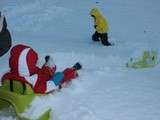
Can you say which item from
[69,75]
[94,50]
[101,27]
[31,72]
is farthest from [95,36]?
[31,72]

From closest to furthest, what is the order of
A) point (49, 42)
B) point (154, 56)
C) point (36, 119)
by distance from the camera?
point (36, 119) → point (154, 56) → point (49, 42)

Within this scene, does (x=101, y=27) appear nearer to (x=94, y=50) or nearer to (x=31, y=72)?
(x=94, y=50)

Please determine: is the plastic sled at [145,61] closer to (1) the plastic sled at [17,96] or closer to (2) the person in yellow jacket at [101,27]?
(2) the person in yellow jacket at [101,27]

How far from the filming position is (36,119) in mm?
5434

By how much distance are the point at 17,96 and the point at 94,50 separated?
364 centimetres

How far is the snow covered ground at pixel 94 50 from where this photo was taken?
5675mm

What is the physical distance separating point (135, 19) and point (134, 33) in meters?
1.19

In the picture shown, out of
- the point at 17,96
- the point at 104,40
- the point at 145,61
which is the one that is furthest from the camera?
the point at 104,40

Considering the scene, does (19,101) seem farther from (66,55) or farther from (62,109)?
(66,55)

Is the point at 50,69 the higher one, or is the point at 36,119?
the point at 50,69

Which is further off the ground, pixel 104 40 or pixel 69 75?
pixel 104 40

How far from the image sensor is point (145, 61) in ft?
25.2

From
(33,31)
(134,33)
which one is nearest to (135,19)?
(134,33)

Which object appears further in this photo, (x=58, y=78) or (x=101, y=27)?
(x=101, y=27)
